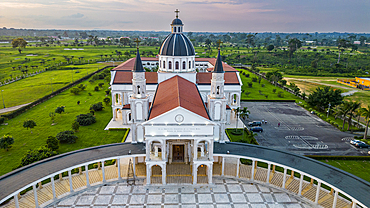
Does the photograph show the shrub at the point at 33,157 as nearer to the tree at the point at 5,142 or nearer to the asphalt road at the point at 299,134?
the tree at the point at 5,142

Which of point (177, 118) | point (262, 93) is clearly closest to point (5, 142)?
point (177, 118)

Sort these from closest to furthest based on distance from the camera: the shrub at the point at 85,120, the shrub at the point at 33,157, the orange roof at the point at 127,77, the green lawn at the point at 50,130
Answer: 1. the shrub at the point at 33,157
2. the green lawn at the point at 50,130
3. the shrub at the point at 85,120
4. the orange roof at the point at 127,77

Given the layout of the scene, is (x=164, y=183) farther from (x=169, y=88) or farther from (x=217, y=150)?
(x=169, y=88)

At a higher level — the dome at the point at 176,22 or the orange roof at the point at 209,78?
the dome at the point at 176,22

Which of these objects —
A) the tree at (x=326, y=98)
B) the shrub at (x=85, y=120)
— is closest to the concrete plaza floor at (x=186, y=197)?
the shrub at (x=85, y=120)

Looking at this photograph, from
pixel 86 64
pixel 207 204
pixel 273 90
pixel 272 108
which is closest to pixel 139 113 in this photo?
pixel 207 204

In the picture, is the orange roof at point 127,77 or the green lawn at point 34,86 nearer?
the orange roof at point 127,77
